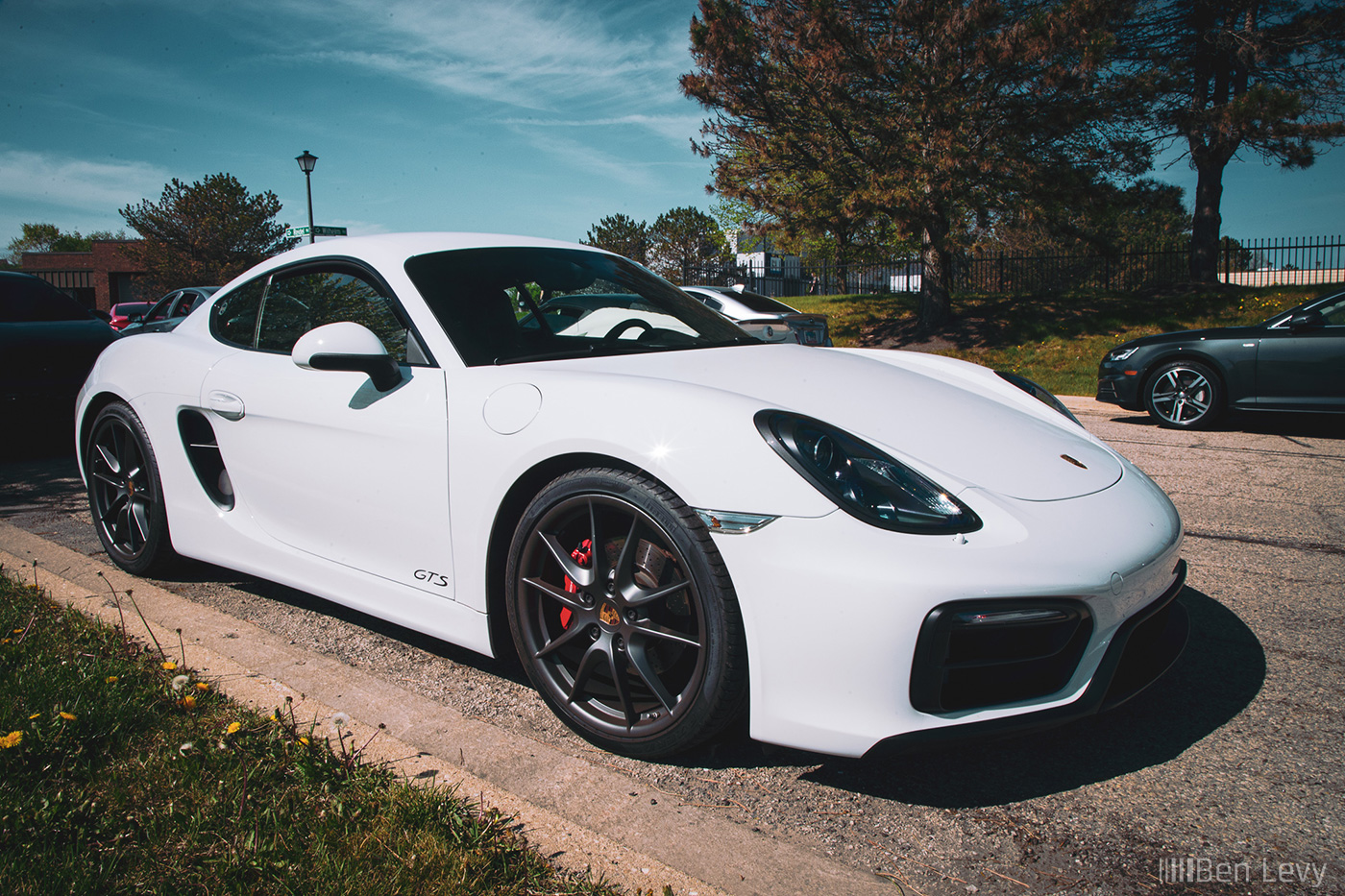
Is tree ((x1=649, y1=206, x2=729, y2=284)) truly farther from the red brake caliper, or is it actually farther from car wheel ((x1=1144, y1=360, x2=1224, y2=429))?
the red brake caliper

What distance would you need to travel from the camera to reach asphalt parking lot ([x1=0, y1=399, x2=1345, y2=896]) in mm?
1755

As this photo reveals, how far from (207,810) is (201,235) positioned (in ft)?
158

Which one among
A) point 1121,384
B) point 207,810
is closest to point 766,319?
point 1121,384

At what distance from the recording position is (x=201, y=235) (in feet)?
139

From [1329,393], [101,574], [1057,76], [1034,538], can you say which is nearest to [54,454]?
[101,574]

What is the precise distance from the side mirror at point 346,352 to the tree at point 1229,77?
15315 millimetres

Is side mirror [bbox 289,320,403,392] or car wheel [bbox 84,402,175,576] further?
car wheel [bbox 84,402,175,576]

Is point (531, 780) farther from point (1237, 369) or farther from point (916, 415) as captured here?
point (1237, 369)

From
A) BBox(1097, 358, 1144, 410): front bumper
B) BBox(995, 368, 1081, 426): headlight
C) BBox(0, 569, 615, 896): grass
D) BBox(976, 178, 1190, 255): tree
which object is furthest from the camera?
BBox(976, 178, 1190, 255): tree

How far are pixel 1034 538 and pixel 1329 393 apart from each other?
23.9ft

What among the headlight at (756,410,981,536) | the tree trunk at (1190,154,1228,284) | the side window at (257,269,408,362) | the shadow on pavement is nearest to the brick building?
the tree trunk at (1190,154,1228,284)

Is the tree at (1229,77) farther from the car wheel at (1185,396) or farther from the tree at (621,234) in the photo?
the tree at (621,234)

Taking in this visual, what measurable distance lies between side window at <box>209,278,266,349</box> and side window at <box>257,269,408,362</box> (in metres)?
0.05

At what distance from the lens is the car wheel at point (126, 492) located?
350cm
